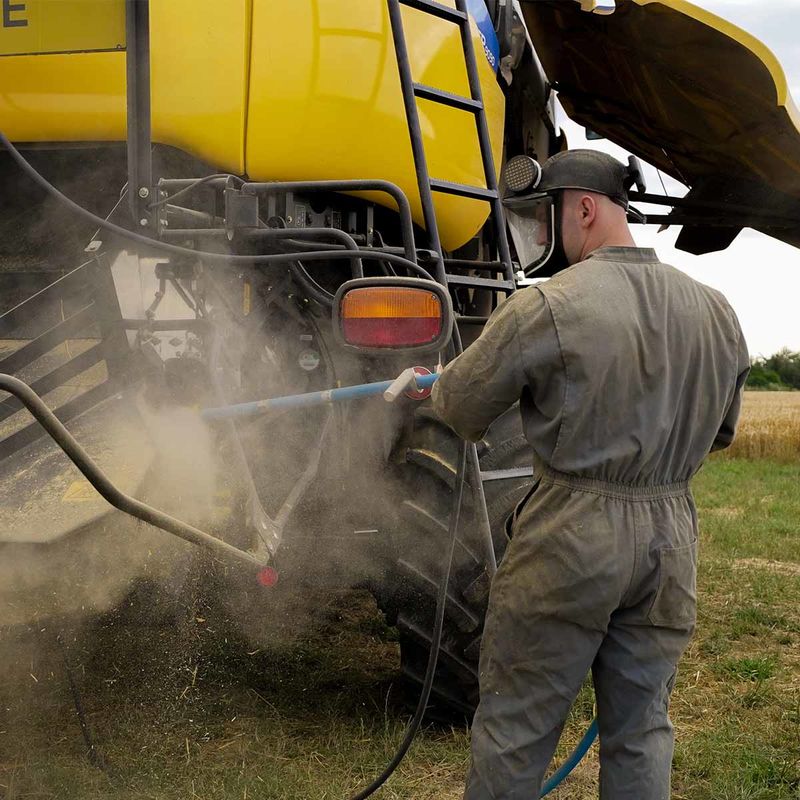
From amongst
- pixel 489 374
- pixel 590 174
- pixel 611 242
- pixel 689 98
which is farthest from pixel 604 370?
pixel 689 98

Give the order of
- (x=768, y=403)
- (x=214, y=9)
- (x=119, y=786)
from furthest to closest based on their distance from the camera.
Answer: (x=768, y=403)
(x=119, y=786)
(x=214, y=9)

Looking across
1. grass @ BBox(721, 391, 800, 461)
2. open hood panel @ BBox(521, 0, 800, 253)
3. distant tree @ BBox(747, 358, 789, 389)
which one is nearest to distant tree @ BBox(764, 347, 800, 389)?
distant tree @ BBox(747, 358, 789, 389)

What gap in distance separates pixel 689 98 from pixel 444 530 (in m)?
1.99

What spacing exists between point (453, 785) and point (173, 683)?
969 millimetres

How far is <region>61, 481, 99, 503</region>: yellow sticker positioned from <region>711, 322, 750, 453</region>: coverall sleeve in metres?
1.44

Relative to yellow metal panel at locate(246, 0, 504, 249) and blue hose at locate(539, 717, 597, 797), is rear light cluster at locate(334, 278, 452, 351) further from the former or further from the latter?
blue hose at locate(539, 717, 597, 797)

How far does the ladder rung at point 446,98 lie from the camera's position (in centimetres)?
270

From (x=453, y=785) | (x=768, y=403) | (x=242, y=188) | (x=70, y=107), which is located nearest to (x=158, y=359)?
(x=242, y=188)

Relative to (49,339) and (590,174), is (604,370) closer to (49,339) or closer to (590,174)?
(590,174)

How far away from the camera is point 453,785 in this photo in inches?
114

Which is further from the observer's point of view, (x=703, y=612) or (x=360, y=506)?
(x=703, y=612)

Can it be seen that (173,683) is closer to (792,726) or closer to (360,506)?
(360,506)

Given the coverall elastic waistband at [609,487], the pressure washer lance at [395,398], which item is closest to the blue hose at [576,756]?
the pressure washer lance at [395,398]

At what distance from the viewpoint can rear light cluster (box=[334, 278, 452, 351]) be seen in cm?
224
